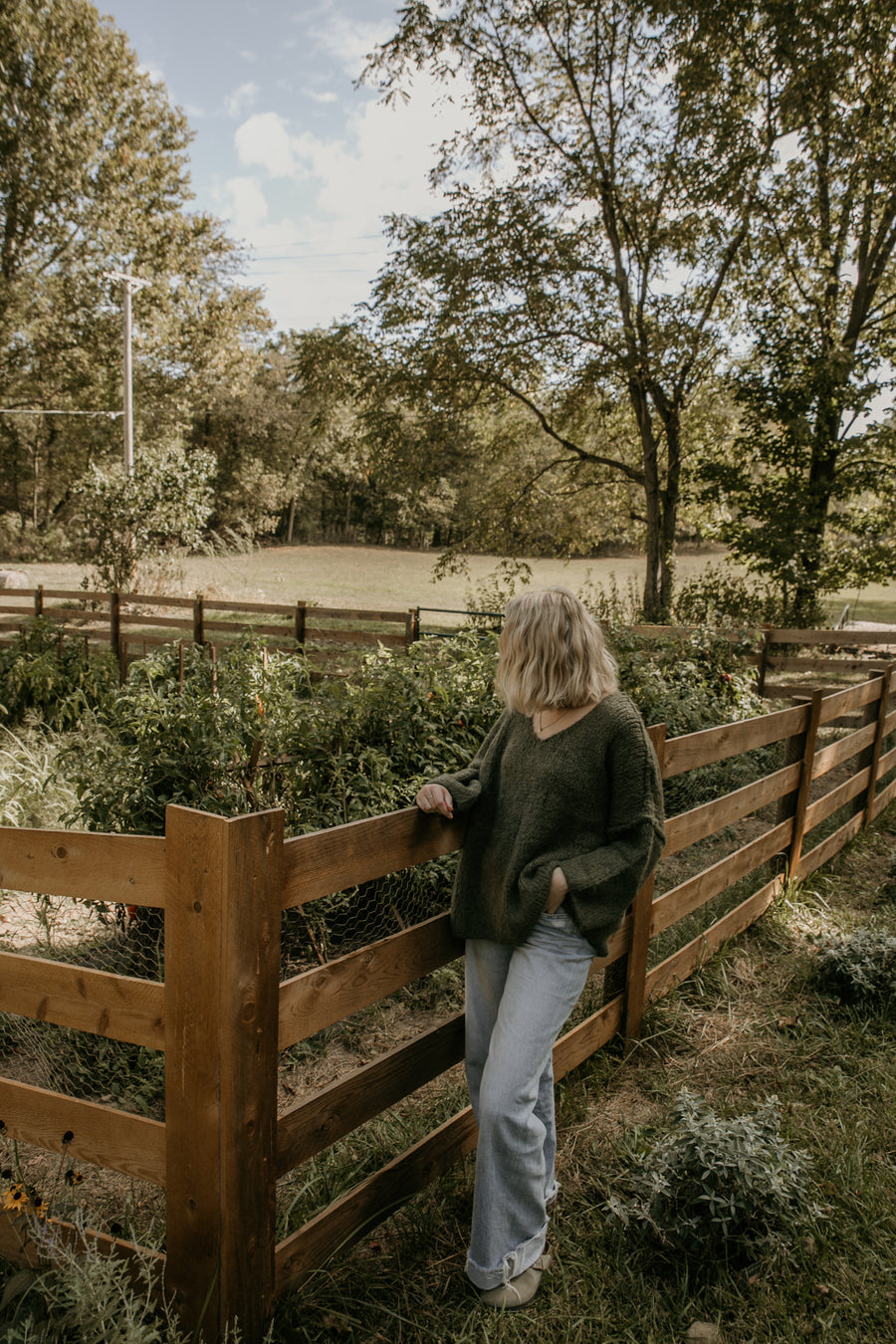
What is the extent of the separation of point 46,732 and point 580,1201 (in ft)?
22.1

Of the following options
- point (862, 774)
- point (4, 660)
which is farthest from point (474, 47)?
point (862, 774)

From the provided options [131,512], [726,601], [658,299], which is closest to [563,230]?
[658,299]

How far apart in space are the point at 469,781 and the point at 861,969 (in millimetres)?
2464

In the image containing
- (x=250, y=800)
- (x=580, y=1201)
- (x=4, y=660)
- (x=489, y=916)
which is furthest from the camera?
(x=4, y=660)

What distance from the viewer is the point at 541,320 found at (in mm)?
12906

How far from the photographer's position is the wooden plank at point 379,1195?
2004 mm

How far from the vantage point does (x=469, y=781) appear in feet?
7.82

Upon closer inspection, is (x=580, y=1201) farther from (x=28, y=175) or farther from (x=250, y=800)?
(x=28, y=175)

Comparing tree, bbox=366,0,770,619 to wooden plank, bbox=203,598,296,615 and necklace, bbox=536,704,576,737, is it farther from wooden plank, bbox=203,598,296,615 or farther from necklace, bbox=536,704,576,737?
necklace, bbox=536,704,576,737

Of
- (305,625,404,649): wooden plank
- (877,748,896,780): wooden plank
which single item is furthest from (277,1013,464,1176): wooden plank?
(305,625,404,649): wooden plank

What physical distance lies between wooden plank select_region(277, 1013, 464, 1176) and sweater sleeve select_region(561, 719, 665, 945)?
67cm

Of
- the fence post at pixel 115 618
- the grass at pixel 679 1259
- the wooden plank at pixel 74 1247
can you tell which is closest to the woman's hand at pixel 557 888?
the grass at pixel 679 1259

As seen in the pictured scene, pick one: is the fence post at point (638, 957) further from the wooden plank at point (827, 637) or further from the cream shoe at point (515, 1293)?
the wooden plank at point (827, 637)

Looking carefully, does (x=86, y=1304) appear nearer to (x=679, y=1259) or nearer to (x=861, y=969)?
(x=679, y=1259)
